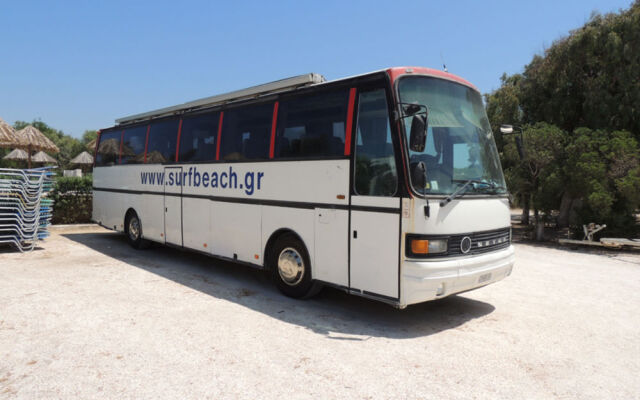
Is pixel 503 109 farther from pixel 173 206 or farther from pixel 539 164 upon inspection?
pixel 173 206

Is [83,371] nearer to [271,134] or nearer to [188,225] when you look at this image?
[271,134]

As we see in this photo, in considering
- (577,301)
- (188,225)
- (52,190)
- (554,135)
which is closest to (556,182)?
(554,135)

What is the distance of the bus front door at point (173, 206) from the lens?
948cm

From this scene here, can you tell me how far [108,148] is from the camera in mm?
12531

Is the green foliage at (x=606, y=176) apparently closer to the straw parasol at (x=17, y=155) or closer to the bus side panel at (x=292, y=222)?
the bus side panel at (x=292, y=222)

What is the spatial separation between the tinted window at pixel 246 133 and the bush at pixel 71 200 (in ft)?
33.2

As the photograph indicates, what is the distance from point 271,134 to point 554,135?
11371 mm

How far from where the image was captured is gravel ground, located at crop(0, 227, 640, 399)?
13.4ft

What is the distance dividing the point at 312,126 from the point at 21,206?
805cm

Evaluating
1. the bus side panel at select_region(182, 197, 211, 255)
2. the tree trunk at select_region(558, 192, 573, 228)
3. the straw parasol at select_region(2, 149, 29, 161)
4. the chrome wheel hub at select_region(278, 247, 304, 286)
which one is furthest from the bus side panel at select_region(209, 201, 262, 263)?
the straw parasol at select_region(2, 149, 29, 161)

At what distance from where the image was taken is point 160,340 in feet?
16.8

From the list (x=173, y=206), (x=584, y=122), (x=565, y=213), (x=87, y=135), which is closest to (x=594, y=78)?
(x=584, y=122)

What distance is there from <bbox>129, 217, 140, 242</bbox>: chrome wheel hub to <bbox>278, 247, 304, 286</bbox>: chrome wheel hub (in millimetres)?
5609

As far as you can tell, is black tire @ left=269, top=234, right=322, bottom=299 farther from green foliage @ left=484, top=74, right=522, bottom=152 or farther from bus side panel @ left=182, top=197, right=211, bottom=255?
green foliage @ left=484, top=74, right=522, bottom=152
